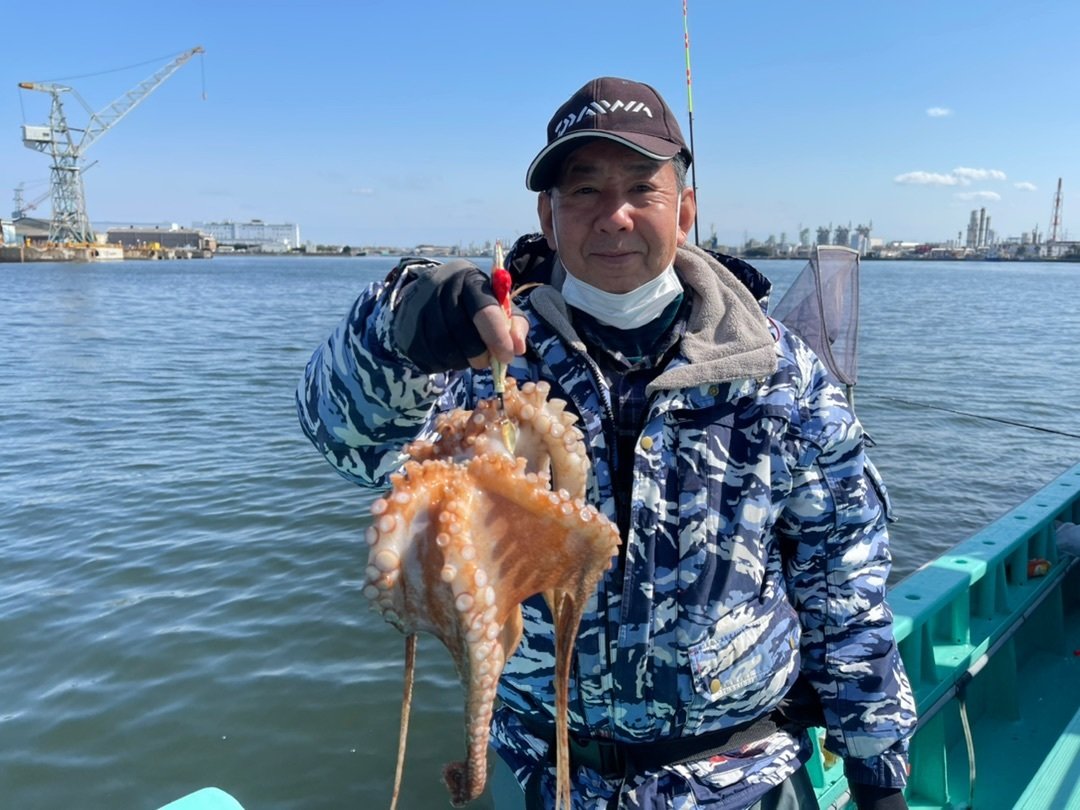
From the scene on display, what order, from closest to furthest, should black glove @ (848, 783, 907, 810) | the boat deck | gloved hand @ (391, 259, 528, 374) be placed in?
gloved hand @ (391, 259, 528, 374), black glove @ (848, 783, 907, 810), the boat deck

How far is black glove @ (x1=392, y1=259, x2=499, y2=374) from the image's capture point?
2.01 meters

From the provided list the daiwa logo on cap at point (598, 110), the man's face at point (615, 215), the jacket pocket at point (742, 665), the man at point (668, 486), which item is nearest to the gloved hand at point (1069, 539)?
the man at point (668, 486)

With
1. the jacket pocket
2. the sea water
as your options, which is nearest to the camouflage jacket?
the jacket pocket

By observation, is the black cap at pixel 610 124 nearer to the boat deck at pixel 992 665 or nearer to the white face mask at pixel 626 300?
the white face mask at pixel 626 300

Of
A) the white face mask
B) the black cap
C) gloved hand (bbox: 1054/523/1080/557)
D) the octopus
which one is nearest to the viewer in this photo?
the octopus

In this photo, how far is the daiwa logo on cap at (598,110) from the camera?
2.37m

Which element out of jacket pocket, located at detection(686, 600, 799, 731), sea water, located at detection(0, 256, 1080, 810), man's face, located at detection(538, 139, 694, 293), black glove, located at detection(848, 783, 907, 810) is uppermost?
man's face, located at detection(538, 139, 694, 293)

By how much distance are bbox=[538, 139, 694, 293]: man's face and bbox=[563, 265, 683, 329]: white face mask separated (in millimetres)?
34

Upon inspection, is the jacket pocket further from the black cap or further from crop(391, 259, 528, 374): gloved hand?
the black cap

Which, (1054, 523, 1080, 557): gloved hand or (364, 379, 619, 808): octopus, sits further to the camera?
(1054, 523, 1080, 557): gloved hand

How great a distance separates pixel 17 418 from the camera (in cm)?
1656

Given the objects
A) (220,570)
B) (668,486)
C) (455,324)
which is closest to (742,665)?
(668,486)

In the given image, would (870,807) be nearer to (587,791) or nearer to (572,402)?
(587,791)

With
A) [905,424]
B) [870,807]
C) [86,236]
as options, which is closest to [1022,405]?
[905,424]
